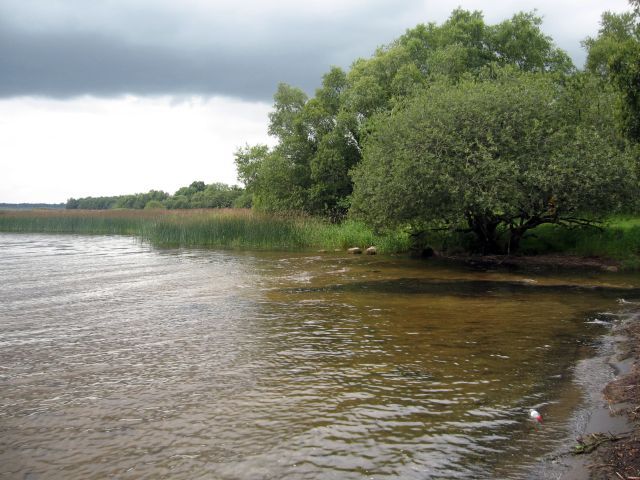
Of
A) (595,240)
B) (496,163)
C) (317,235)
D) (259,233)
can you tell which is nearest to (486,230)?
(595,240)

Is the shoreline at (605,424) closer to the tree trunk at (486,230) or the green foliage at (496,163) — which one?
the green foliage at (496,163)

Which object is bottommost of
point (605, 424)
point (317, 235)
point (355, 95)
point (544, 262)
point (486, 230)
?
point (605, 424)

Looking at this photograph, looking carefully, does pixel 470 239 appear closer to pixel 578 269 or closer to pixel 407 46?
pixel 578 269

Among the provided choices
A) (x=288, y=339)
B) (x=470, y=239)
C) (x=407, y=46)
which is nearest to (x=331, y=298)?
(x=288, y=339)

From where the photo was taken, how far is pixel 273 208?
4494 cm

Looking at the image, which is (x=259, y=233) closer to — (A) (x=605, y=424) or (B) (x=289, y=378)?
(B) (x=289, y=378)

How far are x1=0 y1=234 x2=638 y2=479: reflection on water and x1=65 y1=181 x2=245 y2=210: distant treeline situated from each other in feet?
257

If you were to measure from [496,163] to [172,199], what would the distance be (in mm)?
99277

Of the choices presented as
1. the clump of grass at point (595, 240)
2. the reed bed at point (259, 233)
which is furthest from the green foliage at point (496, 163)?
the reed bed at point (259, 233)

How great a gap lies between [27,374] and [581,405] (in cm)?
802

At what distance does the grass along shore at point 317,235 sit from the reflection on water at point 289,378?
6.91 metres

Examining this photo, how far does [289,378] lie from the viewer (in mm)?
8125

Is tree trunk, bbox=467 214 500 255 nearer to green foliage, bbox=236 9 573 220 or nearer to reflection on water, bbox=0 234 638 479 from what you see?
reflection on water, bbox=0 234 638 479

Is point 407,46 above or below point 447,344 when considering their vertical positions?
above
